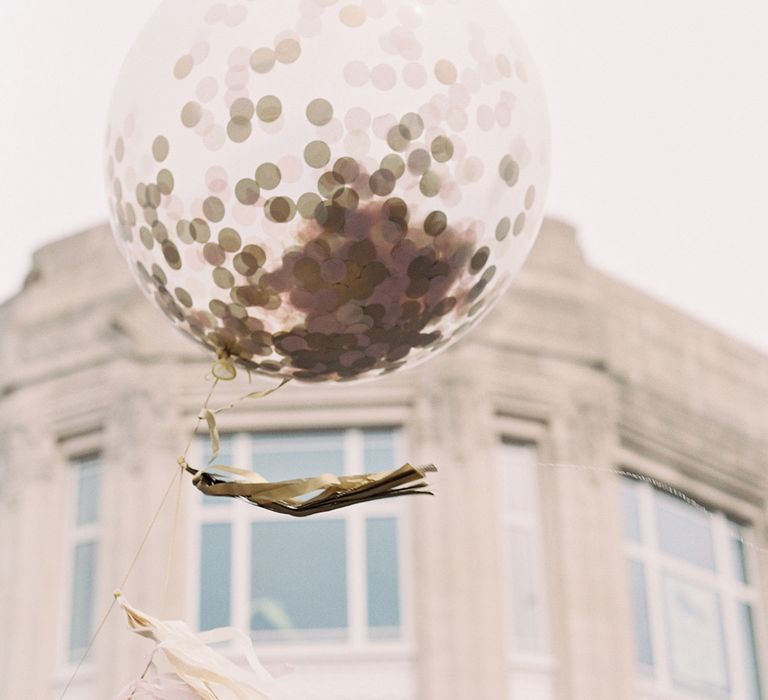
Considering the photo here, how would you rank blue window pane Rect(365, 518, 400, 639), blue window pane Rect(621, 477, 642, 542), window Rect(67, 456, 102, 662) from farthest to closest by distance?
1. blue window pane Rect(621, 477, 642, 542)
2. window Rect(67, 456, 102, 662)
3. blue window pane Rect(365, 518, 400, 639)

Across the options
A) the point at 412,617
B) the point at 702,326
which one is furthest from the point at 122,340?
the point at 702,326

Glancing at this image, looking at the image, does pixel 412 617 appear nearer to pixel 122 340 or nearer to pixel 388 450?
pixel 388 450

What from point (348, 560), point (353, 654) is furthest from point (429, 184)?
point (348, 560)

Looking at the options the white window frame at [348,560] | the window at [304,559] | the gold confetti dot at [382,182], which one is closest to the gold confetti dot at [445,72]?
the gold confetti dot at [382,182]

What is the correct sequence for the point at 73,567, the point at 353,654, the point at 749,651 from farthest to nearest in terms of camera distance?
the point at 749,651 → the point at 73,567 → the point at 353,654

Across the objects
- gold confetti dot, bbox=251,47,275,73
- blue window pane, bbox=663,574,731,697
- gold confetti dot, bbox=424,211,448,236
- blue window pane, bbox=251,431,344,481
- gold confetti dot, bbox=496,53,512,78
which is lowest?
gold confetti dot, bbox=424,211,448,236

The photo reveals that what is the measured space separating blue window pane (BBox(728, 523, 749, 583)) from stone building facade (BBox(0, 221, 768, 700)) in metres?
0.06

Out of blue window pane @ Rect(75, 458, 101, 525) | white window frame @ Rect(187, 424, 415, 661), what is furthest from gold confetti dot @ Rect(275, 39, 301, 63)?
blue window pane @ Rect(75, 458, 101, 525)

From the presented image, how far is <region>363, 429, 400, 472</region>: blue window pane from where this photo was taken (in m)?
6.59

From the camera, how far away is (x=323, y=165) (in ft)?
4.01

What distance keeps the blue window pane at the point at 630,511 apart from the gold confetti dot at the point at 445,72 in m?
5.92

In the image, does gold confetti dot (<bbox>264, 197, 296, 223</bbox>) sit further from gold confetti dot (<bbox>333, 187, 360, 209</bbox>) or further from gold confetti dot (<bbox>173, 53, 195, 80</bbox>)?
gold confetti dot (<bbox>173, 53, 195, 80</bbox>)

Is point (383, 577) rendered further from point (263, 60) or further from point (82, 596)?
point (263, 60)

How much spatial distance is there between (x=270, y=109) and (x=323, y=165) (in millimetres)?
72
